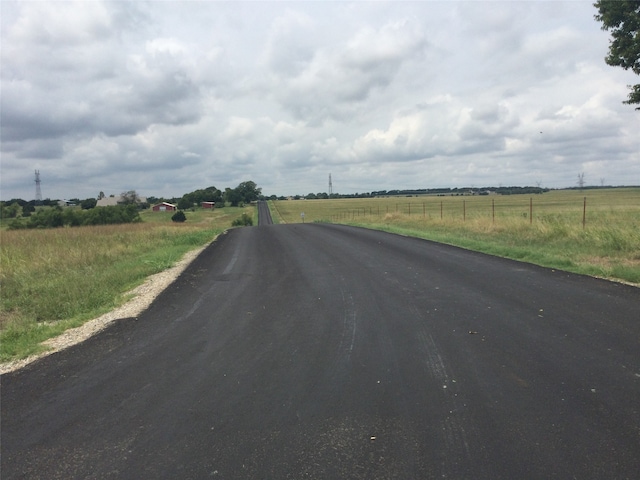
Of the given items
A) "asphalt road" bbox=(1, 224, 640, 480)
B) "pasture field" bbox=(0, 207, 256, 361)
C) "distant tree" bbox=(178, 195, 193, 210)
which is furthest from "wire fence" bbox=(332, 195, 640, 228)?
"distant tree" bbox=(178, 195, 193, 210)

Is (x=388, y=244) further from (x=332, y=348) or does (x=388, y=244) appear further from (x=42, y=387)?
(x=42, y=387)

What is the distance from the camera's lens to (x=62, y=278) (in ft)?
38.2

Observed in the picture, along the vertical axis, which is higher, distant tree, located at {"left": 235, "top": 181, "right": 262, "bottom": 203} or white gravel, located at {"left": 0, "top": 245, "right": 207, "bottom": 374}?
distant tree, located at {"left": 235, "top": 181, "right": 262, "bottom": 203}

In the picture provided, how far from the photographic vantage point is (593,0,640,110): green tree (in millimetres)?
12555

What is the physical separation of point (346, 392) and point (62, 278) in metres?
10.2

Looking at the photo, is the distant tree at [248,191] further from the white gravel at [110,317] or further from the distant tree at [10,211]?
the white gravel at [110,317]

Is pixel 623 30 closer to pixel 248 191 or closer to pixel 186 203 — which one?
pixel 186 203

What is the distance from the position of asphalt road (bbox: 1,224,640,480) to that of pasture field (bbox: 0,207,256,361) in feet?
4.12

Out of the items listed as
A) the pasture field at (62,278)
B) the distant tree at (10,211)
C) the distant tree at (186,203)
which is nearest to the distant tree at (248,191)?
the distant tree at (186,203)

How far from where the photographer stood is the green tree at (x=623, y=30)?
12555mm

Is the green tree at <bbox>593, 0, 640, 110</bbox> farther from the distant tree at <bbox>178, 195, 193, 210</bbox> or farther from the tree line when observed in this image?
the distant tree at <bbox>178, 195, 193, 210</bbox>

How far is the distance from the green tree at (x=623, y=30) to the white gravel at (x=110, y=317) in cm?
1401

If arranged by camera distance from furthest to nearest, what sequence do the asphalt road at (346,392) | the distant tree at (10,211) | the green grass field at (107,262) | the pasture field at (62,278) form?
the distant tree at (10,211) < the green grass field at (107,262) < the pasture field at (62,278) < the asphalt road at (346,392)

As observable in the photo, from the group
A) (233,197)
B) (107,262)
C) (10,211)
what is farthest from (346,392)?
(233,197)
